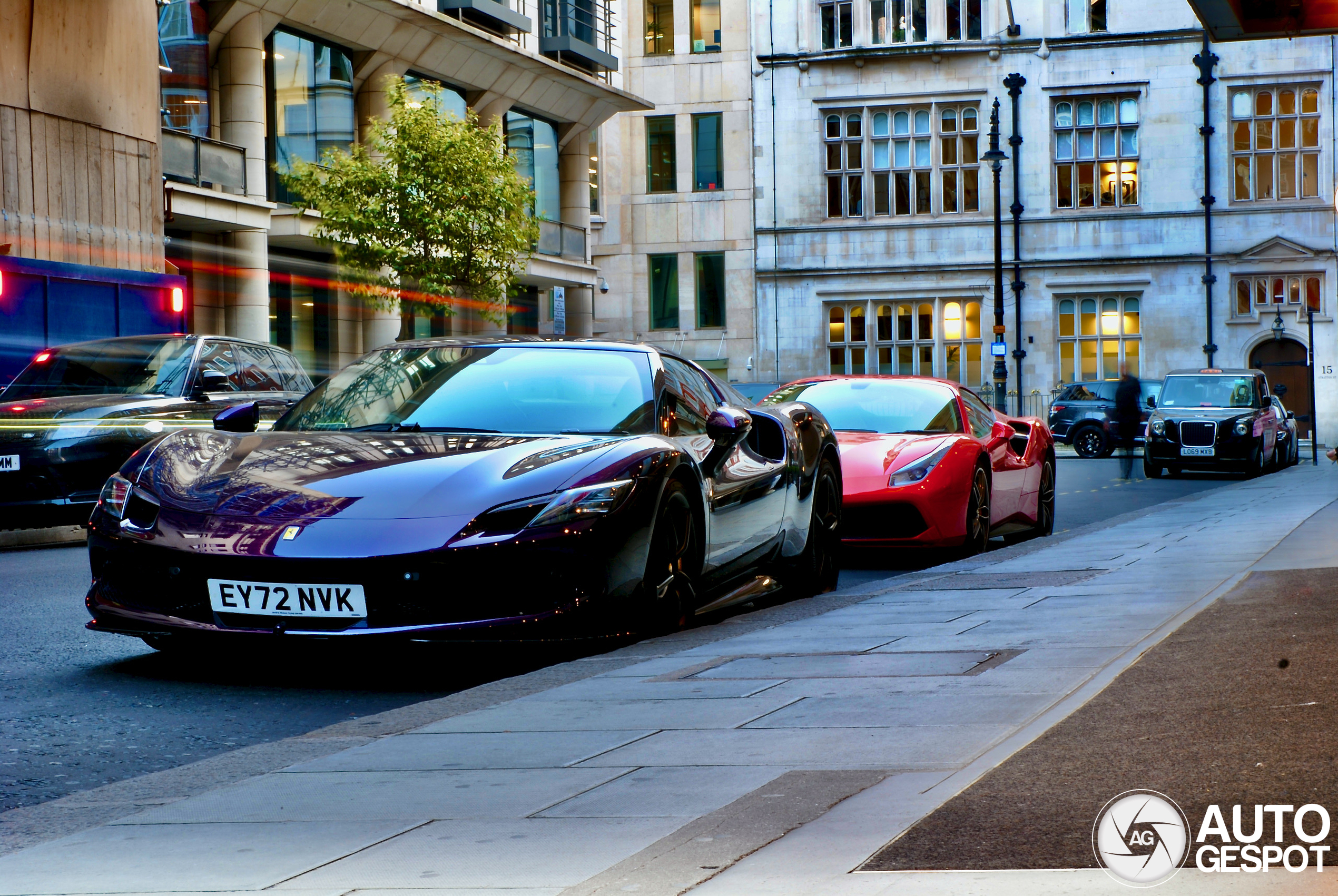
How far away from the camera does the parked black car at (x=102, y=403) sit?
37.7ft

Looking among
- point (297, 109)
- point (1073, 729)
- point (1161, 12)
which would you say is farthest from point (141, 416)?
point (1161, 12)

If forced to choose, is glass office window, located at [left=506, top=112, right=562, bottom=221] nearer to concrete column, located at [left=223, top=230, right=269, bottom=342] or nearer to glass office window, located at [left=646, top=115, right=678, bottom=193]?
glass office window, located at [left=646, top=115, right=678, bottom=193]

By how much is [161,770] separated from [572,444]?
Answer: 2.28 metres

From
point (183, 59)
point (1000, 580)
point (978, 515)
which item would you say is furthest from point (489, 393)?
point (183, 59)

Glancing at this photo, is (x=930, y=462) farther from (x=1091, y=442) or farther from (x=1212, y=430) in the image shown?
(x=1091, y=442)

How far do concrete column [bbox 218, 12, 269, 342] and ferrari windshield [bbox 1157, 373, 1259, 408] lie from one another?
51.3 ft

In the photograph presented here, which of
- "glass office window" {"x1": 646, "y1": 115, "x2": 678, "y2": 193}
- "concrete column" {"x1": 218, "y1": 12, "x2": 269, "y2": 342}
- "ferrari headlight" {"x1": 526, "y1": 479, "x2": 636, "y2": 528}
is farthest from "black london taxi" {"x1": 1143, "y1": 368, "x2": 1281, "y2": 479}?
"glass office window" {"x1": 646, "y1": 115, "x2": 678, "y2": 193}

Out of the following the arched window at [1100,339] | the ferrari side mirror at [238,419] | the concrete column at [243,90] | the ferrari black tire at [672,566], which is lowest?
the ferrari black tire at [672,566]

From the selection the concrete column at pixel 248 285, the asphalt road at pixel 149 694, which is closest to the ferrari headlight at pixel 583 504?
the asphalt road at pixel 149 694

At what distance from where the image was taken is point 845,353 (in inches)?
1816

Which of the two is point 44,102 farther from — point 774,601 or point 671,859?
point 671,859

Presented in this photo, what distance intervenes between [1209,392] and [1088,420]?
26.3 ft

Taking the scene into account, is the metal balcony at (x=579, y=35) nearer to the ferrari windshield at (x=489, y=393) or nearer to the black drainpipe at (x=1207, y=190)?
the black drainpipe at (x=1207, y=190)

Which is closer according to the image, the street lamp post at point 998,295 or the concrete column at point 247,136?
the concrete column at point 247,136
